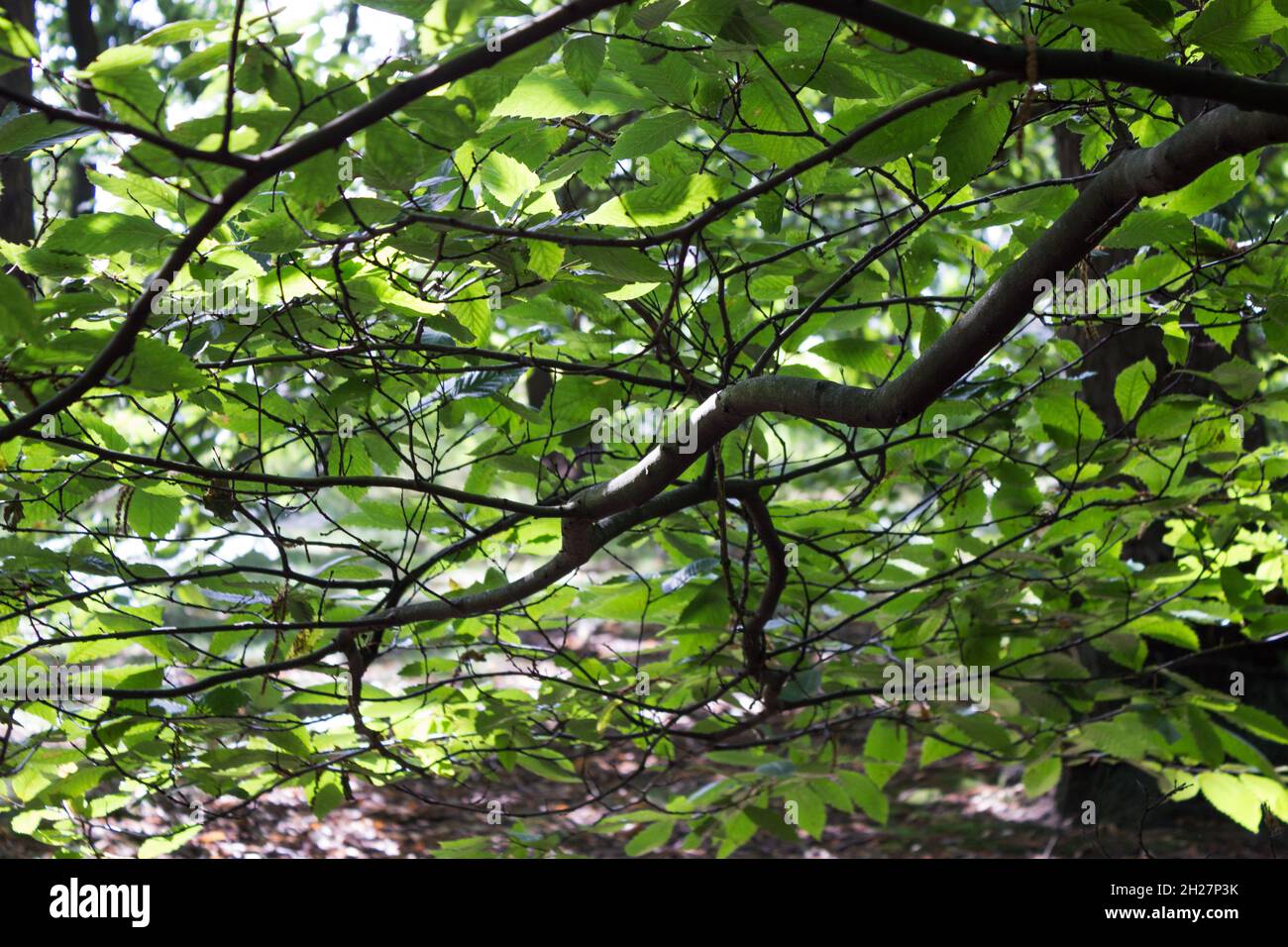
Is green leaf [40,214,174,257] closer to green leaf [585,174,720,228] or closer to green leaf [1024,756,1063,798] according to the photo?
green leaf [585,174,720,228]

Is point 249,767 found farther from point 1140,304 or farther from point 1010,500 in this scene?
point 1140,304

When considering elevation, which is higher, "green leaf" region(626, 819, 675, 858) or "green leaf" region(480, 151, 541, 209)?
"green leaf" region(480, 151, 541, 209)

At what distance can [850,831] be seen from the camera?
6184mm

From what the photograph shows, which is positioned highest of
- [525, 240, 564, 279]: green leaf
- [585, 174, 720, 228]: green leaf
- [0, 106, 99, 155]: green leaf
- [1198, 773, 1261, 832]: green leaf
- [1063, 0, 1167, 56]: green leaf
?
[1063, 0, 1167, 56]: green leaf

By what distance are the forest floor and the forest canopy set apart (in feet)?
6.70

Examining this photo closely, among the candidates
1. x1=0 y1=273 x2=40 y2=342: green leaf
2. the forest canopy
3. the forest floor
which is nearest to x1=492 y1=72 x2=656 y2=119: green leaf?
the forest canopy

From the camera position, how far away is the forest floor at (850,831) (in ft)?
15.5

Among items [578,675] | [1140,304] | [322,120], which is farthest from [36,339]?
[1140,304]

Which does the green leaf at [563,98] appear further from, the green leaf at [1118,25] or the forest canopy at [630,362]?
the green leaf at [1118,25]

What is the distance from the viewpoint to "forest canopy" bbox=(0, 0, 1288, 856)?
112cm

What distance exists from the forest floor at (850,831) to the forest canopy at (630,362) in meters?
→ 2.04

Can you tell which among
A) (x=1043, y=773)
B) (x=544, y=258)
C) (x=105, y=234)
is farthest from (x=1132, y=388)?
(x=105, y=234)

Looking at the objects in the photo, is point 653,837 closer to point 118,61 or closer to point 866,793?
point 866,793
